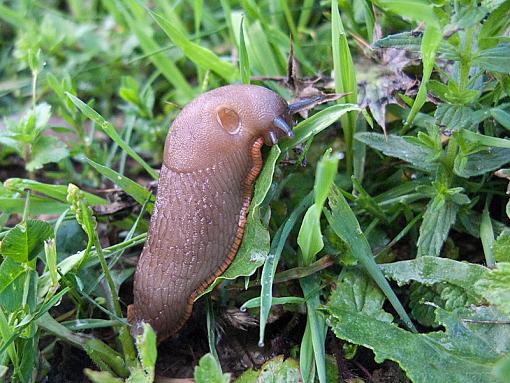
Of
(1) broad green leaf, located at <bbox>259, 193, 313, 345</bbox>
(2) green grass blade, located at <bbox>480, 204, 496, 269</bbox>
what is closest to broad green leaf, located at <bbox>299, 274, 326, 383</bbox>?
(1) broad green leaf, located at <bbox>259, 193, 313, 345</bbox>

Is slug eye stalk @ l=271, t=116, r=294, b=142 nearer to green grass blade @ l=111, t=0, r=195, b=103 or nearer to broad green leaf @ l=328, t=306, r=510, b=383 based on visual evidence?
broad green leaf @ l=328, t=306, r=510, b=383

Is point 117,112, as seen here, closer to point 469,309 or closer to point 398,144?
point 398,144

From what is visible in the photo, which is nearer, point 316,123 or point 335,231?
point 335,231

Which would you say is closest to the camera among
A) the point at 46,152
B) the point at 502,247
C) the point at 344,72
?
the point at 502,247

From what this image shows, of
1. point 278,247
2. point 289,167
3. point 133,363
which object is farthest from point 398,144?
point 133,363

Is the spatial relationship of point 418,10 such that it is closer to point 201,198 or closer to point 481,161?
point 481,161

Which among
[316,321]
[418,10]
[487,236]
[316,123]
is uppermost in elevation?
[418,10]

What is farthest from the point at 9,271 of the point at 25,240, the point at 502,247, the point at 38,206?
the point at 502,247
